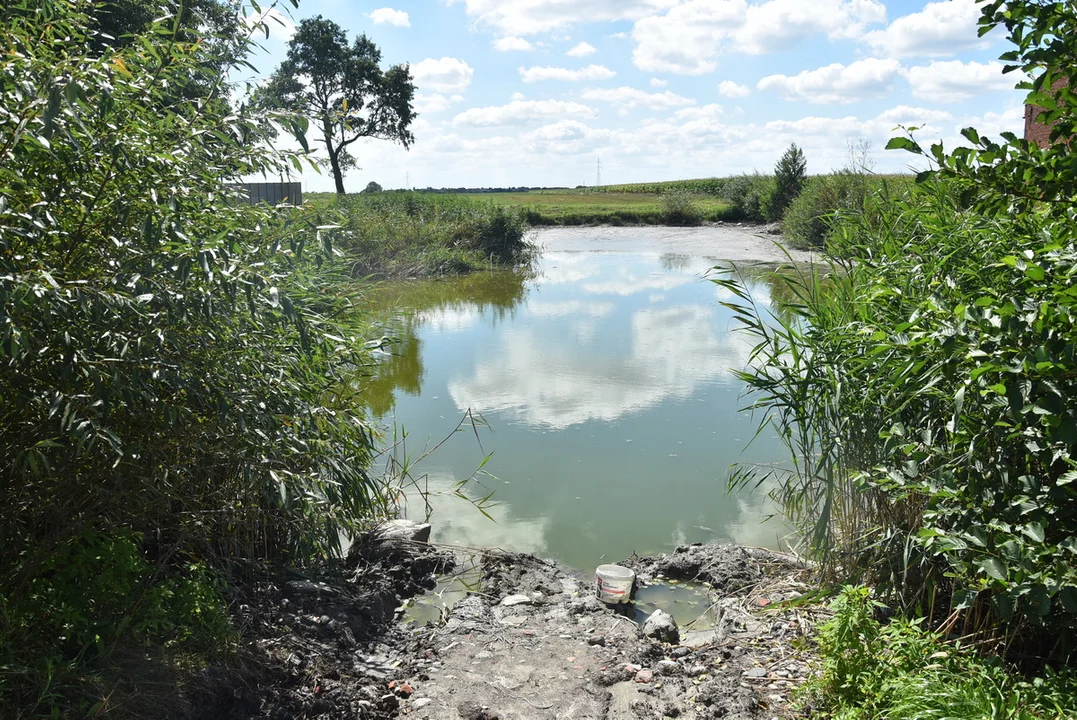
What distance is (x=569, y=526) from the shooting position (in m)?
6.03

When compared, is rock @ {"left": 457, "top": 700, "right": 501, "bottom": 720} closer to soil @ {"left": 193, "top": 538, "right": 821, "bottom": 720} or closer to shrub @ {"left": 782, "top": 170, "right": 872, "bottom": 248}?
soil @ {"left": 193, "top": 538, "right": 821, "bottom": 720}

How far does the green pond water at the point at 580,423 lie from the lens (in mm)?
6014

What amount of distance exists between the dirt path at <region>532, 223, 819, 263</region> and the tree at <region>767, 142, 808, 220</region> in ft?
4.36

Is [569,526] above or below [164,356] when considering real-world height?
below

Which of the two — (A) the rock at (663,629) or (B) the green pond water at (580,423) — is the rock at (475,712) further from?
(B) the green pond water at (580,423)

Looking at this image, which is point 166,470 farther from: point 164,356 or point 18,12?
point 18,12

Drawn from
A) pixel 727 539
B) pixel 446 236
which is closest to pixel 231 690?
pixel 727 539

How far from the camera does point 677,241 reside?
30.9m

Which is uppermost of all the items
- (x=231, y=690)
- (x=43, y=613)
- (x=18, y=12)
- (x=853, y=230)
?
(x=18, y=12)

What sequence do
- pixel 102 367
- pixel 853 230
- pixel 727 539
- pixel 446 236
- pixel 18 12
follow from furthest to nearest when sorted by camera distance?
pixel 446 236 < pixel 727 539 < pixel 853 230 < pixel 18 12 < pixel 102 367

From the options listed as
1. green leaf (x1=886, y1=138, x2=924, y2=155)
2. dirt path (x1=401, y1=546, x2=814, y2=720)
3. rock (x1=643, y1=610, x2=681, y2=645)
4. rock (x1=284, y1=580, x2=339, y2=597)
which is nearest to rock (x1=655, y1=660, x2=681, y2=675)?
dirt path (x1=401, y1=546, x2=814, y2=720)

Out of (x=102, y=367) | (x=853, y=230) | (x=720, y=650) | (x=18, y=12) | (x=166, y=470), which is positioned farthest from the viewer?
(x=853, y=230)

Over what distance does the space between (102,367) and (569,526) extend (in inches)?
153

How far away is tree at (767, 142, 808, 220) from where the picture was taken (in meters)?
31.1
